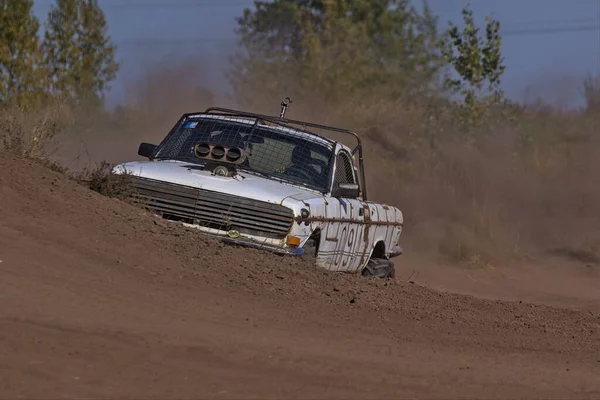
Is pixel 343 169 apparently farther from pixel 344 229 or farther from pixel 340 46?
pixel 340 46

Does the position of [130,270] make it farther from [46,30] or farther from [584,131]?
[584,131]

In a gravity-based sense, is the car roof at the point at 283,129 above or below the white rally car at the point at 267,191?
above

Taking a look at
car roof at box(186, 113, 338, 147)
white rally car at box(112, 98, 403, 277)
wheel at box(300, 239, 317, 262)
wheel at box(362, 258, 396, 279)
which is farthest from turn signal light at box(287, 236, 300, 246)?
wheel at box(362, 258, 396, 279)

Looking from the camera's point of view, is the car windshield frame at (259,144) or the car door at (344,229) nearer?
the car door at (344,229)

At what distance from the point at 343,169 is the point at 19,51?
14.0 metres

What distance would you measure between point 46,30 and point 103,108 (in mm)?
4936

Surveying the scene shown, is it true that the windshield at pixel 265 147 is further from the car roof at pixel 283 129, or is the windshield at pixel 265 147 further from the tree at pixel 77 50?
the tree at pixel 77 50

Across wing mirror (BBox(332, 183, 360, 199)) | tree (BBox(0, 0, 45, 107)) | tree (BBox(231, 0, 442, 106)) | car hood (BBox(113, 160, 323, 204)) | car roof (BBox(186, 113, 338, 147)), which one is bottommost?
car hood (BBox(113, 160, 323, 204))

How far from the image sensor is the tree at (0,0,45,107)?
23.7m

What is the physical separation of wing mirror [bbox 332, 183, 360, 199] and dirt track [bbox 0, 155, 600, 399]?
915 millimetres

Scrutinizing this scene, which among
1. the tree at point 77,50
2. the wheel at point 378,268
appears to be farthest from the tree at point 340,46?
the wheel at point 378,268

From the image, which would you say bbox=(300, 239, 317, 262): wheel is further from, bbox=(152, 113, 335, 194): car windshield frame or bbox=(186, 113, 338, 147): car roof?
bbox=(186, 113, 338, 147): car roof

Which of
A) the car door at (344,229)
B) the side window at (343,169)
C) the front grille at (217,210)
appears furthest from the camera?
the side window at (343,169)

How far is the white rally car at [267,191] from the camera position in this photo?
10.3m
